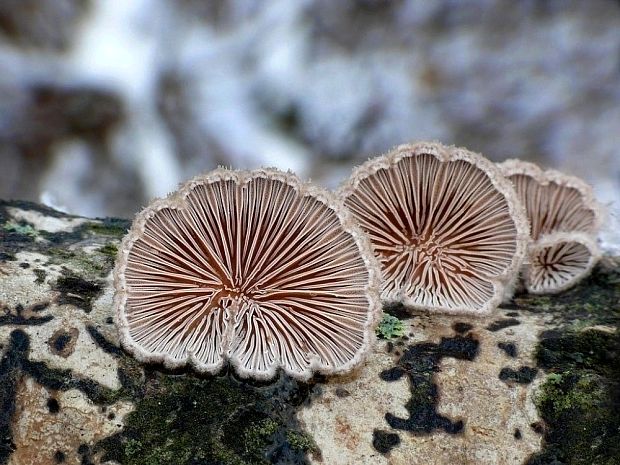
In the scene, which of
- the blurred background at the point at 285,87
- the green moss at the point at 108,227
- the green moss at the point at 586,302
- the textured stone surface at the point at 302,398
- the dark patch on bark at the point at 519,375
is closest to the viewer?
the textured stone surface at the point at 302,398

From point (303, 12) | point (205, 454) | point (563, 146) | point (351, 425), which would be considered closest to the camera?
point (205, 454)

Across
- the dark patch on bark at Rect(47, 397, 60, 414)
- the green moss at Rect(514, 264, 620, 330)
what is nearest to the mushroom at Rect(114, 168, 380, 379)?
the dark patch on bark at Rect(47, 397, 60, 414)

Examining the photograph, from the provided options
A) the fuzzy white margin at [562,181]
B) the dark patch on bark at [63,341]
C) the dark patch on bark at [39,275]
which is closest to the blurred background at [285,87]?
the fuzzy white margin at [562,181]

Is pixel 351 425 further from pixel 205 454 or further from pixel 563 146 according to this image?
pixel 563 146

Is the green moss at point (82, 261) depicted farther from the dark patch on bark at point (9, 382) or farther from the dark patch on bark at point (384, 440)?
the dark patch on bark at point (384, 440)

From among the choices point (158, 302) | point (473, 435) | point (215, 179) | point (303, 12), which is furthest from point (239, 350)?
point (303, 12)

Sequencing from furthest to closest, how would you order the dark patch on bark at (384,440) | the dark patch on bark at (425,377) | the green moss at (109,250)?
the green moss at (109,250), the dark patch on bark at (425,377), the dark patch on bark at (384,440)
